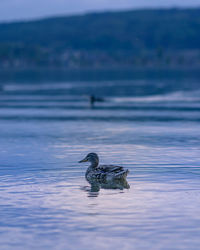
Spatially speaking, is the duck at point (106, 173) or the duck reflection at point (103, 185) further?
the duck at point (106, 173)

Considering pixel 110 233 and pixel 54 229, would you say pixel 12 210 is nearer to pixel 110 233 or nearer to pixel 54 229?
pixel 54 229

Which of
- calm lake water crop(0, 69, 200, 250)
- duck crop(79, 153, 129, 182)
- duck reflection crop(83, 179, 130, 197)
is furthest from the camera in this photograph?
duck crop(79, 153, 129, 182)

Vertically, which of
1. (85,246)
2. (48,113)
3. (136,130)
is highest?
(48,113)

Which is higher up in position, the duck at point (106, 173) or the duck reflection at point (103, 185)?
the duck at point (106, 173)

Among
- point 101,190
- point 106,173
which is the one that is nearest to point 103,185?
point 106,173

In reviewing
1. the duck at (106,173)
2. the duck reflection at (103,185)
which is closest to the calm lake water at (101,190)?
the duck reflection at (103,185)

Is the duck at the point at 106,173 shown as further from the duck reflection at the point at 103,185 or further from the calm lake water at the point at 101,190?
the calm lake water at the point at 101,190

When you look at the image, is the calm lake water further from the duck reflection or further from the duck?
the duck

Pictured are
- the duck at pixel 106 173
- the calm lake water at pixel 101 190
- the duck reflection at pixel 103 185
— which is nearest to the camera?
the calm lake water at pixel 101 190

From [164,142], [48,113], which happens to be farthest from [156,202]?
[48,113]

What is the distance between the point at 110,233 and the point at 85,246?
72 cm

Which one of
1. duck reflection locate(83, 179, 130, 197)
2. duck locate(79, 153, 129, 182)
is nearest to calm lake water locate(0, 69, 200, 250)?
duck reflection locate(83, 179, 130, 197)

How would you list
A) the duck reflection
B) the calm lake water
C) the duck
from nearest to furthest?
the calm lake water
the duck reflection
the duck

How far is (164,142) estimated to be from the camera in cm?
2298
